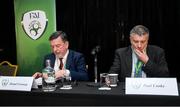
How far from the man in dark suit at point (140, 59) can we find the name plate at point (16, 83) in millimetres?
957

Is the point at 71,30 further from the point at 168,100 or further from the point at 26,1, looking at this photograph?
the point at 168,100

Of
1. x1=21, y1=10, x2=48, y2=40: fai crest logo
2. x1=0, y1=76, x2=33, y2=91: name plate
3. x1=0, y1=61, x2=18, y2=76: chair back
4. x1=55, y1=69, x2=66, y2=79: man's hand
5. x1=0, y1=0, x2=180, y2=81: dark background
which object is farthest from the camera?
x1=21, y1=10, x2=48, y2=40: fai crest logo

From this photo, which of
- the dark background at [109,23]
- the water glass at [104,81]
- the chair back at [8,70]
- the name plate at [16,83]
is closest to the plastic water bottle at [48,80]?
the name plate at [16,83]

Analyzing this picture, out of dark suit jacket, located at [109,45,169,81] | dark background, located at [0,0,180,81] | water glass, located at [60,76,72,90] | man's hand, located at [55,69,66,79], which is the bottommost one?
water glass, located at [60,76,72,90]

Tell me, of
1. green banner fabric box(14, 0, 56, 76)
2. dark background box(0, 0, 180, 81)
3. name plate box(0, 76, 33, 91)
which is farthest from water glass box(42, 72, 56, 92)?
dark background box(0, 0, 180, 81)

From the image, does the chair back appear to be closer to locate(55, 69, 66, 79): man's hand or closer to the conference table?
locate(55, 69, 66, 79): man's hand

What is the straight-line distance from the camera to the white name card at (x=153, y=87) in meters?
2.27

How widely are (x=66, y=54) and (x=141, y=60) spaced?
2.66ft

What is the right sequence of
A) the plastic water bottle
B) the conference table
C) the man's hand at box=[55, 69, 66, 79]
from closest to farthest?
the conference table → the plastic water bottle → the man's hand at box=[55, 69, 66, 79]

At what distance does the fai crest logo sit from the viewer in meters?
5.06

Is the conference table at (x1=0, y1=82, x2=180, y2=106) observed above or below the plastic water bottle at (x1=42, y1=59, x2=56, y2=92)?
below

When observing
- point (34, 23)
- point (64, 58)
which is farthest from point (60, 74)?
point (34, 23)

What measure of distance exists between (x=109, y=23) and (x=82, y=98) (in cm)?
289

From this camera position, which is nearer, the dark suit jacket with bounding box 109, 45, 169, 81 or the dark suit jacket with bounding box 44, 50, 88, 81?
the dark suit jacket with bounding box 109, 45, 169, 81
